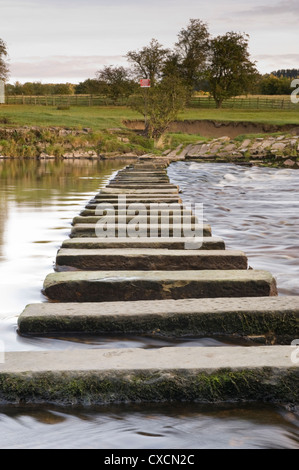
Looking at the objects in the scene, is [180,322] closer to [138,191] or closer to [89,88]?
[138,191]

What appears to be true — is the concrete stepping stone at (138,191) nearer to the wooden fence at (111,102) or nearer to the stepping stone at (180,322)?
the stepping stone at (180,322)

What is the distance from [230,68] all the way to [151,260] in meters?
55.9

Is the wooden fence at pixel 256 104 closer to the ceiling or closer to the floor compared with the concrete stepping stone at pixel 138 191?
closer to the ceiling

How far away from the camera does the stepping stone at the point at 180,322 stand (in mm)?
2707

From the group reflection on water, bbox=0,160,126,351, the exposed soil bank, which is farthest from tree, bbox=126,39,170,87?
reflection on water, bbox=0,160,126,351

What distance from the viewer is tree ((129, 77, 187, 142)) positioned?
2846cm

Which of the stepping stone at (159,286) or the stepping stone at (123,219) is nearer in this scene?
the stepping stone at (159,286)

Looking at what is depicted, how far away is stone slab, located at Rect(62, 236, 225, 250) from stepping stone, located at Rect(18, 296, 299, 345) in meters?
1.41

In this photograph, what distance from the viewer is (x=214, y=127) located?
3622cm

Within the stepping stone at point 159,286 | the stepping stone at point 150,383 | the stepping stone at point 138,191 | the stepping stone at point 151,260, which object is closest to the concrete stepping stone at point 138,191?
the stepping stone at point 138,191

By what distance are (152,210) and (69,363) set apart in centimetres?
426

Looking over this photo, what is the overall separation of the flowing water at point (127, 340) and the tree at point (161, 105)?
735 inches

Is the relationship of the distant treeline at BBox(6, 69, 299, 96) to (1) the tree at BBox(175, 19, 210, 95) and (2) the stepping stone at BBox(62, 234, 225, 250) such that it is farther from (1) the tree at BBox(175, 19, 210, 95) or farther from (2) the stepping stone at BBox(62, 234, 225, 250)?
(2) the stepping stone at BBox(62, 234, 225, 250)
